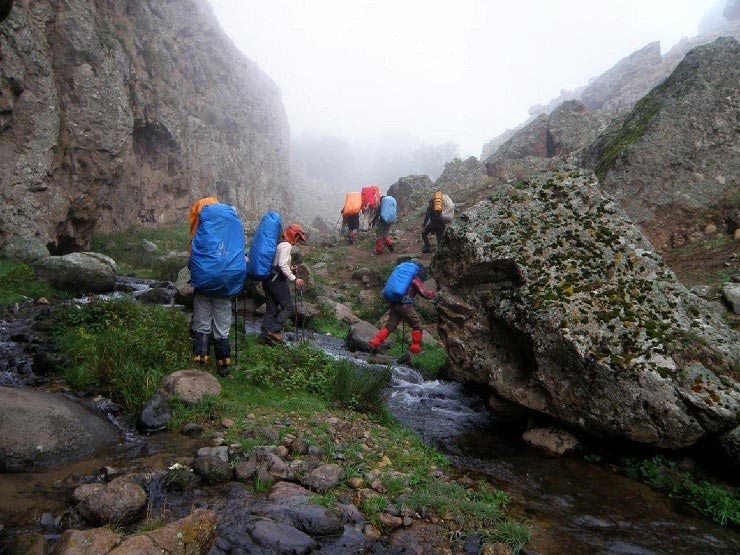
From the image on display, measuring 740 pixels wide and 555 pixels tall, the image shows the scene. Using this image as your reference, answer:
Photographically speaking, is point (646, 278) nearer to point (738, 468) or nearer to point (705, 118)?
point (738, 468)

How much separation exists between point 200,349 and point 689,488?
241 inches

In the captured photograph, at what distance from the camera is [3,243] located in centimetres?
1419

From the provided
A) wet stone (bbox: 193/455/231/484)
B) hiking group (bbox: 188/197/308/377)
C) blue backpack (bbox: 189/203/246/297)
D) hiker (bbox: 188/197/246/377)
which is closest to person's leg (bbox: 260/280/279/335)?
hiking group (bbox: 188/197/308/377)

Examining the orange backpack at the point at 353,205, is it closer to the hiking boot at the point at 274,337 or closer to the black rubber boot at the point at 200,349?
the hiking boot at the point at 274,337

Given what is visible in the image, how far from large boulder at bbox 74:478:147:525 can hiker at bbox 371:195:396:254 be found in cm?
1525

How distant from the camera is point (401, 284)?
10.1m

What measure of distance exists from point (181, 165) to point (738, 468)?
36743 millimetres

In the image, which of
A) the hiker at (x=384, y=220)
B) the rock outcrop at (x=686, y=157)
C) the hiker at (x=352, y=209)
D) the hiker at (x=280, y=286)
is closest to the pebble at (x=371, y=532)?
the hiker at (x=280, y=286)

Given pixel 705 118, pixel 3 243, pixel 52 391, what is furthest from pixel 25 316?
pixel 705 118

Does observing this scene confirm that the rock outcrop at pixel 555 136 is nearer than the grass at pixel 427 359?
No

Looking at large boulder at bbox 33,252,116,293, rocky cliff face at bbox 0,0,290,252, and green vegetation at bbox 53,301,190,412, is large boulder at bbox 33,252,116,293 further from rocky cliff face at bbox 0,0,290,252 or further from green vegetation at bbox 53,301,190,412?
green vegetation at bbox 53,301,190,412

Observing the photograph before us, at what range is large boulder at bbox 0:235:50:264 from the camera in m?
13.5

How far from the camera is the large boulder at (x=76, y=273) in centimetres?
1195

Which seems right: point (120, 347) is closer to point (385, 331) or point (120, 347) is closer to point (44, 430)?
point (44, 430)
